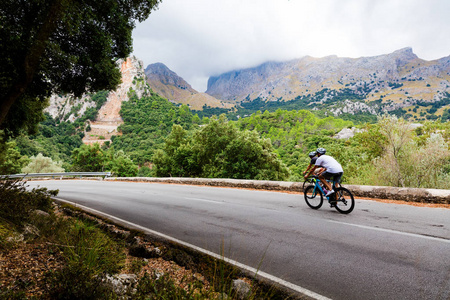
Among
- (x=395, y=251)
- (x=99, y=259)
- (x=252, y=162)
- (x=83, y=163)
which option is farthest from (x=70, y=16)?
(x=83, y=163)

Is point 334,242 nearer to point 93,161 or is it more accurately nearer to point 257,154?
point 257,154

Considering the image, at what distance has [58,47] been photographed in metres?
6.38

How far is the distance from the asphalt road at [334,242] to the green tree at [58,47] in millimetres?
4891

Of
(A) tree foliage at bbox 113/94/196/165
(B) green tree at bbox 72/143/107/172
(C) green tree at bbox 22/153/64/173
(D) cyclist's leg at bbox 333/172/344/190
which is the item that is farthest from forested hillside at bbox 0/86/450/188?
(D) cyclist's leg at bbox 333/172/344/190

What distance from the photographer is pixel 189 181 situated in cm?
1569

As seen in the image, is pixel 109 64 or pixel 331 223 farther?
pixel 109 64

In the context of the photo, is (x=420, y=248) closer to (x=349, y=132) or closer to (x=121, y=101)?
(x=349, y=132)

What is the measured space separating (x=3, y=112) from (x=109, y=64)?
3.52m

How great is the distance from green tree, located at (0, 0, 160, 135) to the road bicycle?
26.5 feet

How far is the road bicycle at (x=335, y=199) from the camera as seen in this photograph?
19.5 feet

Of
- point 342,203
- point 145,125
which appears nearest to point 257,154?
point 342,203

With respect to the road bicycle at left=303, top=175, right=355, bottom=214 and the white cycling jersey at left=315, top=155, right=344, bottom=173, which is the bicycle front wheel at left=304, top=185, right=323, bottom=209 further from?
the white cycling jersey at left=315, top=155, right=344, bottom=173

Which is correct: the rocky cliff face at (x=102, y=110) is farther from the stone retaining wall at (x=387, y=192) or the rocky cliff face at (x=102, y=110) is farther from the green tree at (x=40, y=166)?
the stone retaining wall at (x=387, y=192)

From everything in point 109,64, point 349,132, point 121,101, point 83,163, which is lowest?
point 83,163
